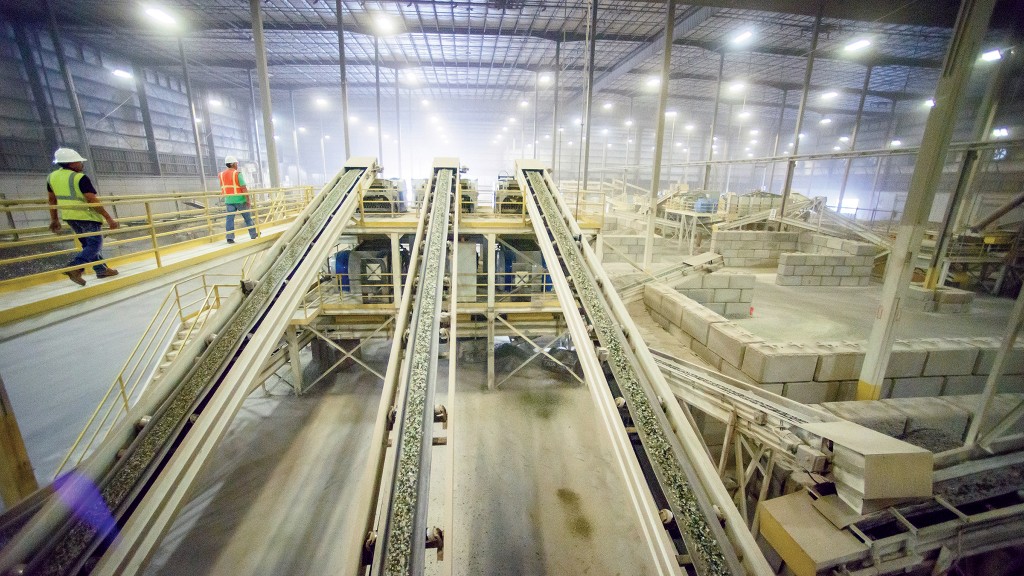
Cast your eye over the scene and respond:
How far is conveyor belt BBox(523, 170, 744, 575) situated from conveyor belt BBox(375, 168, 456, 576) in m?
1.65

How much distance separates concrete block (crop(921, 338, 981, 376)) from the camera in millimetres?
5523

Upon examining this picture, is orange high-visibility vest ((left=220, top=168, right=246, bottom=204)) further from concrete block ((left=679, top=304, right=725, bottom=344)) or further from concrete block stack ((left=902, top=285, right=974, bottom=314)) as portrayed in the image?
concrete block stack ((left=902, top=285, right=974, bottom=314))

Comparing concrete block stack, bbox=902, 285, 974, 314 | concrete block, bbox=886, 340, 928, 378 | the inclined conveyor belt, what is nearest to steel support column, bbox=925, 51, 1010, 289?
concrete block stack, bbox=902, 285, 974, 314

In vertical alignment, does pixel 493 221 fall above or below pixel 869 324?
above

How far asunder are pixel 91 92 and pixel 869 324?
99.9ft

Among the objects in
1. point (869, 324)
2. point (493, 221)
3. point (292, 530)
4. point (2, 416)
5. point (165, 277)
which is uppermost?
point (493, 221)

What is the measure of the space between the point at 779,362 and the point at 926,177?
2819 mm

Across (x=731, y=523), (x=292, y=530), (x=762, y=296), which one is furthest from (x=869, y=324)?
(x=292, y=530)

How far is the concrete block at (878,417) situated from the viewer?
434 centimetres

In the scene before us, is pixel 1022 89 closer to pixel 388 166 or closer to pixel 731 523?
pixel 731 523

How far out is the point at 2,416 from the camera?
300 cm

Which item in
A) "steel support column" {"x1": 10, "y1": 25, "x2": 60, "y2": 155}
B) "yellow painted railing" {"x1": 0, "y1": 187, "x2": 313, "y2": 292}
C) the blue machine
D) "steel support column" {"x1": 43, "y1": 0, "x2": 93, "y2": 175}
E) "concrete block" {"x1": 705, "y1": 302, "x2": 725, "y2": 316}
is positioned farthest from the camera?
"steel support column" {"x1": 10, "y1": 25, "x2": 60, "y2": 155}

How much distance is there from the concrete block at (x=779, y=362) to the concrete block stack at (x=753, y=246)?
8.25 metres

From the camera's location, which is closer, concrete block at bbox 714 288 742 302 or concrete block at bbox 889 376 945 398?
concrete block at bbox 889 376 945 398
